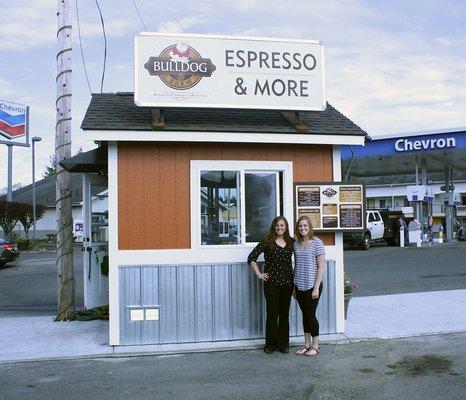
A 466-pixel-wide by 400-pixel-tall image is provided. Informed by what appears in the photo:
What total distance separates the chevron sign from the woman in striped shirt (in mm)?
31512

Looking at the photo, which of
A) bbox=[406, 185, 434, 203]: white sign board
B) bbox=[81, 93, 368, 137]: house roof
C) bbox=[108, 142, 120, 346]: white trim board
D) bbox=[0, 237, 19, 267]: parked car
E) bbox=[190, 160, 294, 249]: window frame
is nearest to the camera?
bbox=[108, 142, 120, 346]: white trim board

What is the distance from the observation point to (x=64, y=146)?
→ 8977 mm

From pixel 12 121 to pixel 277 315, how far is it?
1265 inches

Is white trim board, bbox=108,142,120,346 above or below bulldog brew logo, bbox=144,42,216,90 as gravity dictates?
below

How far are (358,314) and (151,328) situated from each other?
11.5ft

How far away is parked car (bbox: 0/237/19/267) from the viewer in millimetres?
18422

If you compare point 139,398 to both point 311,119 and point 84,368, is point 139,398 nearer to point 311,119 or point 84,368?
point 84,368

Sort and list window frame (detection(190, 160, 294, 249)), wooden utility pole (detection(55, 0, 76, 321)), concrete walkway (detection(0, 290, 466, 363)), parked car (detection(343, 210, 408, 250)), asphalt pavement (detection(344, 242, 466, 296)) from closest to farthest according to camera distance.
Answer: concrete walkway (detection(0, 290, 466, 363)) → window frame (detection(190, 160, 294, 249)) → wooden utility pole (detection(55, 0, 76, 321)) → asphalt pavement (detection(344, 242, 466, 296)) → parked car (detection(343, 210, 408, 250))

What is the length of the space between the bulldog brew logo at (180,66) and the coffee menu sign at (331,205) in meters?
1.97

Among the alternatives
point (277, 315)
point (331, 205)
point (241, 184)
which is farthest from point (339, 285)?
point (241, 184)

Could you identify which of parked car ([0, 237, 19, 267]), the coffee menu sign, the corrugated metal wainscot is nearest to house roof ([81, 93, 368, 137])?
Answer: the coffee menu sign

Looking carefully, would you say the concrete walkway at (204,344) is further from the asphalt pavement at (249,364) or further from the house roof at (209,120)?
the house roof at (209,120)

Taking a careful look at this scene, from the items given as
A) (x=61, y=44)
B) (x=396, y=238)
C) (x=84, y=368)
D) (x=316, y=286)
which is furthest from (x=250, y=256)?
(x=396, y=238)

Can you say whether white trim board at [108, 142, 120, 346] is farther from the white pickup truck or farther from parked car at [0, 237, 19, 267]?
the white pickup truck
